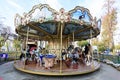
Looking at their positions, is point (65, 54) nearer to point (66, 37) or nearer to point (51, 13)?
point (66, 37)

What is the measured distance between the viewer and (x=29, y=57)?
39.7ft

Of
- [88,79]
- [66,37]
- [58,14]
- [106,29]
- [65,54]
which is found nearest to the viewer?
[88,79]

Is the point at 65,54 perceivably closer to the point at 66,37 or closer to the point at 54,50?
the point at 54,50

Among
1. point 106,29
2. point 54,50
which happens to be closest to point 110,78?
point 54,50

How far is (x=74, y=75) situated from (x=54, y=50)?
4.58m

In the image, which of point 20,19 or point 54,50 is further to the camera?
point 54,50

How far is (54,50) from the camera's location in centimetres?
1231

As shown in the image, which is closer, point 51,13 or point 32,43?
point 51,13

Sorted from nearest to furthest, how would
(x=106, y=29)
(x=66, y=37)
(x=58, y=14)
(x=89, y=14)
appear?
(x=58, y=14), (x=89, y=14), (x=66, y=37), (x=106, y=29)

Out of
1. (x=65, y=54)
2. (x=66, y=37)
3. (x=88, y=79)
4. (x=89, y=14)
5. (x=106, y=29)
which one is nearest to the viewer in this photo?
(x=88, y=79)

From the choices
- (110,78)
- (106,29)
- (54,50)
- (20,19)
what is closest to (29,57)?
(54,50)

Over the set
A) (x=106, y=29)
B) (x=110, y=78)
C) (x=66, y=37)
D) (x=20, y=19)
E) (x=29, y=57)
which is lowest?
(x=110, y=78)

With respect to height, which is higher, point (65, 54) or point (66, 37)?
point (66, 37)

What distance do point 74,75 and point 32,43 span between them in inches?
878
